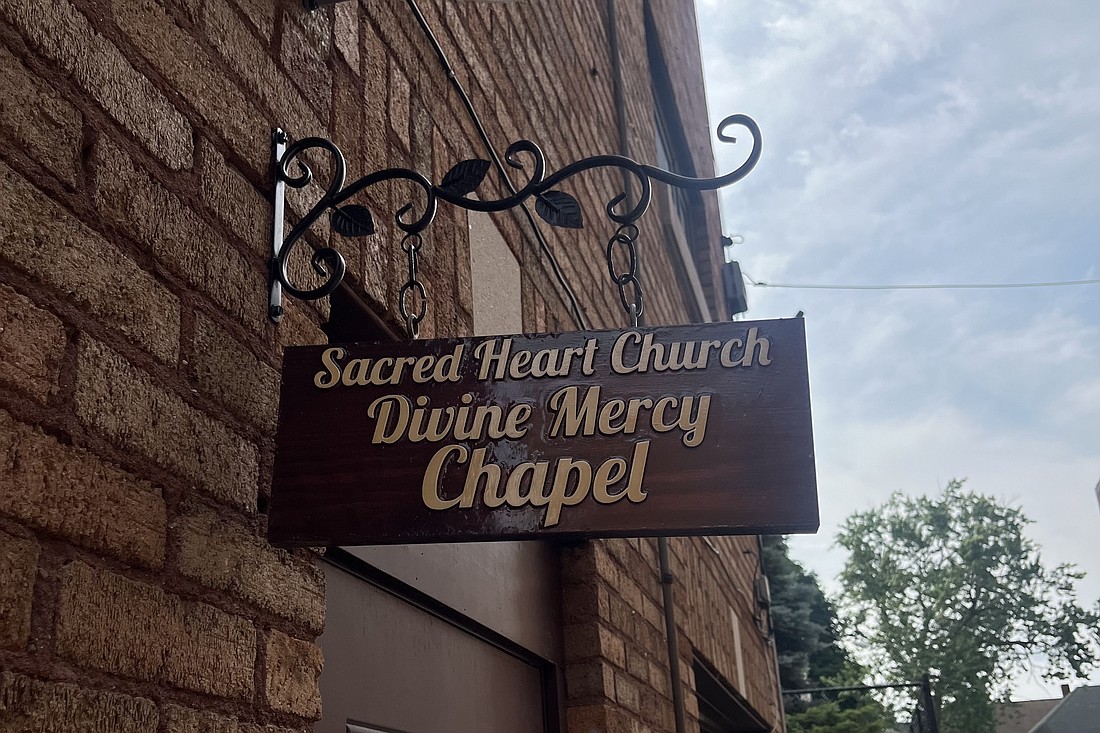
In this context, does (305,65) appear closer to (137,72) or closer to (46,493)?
(137,72)

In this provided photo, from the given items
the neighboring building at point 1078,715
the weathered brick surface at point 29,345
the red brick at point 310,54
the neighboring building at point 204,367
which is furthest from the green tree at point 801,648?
the weathered brick surface at point 29,345

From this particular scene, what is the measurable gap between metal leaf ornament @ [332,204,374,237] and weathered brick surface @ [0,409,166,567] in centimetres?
58

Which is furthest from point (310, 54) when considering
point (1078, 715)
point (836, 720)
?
point (1078, 715)

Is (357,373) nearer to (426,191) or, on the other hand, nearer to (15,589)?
(426,191)

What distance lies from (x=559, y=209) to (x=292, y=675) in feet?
2.71

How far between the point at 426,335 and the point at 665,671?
2.29 metres

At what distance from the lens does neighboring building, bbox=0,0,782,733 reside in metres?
1.12

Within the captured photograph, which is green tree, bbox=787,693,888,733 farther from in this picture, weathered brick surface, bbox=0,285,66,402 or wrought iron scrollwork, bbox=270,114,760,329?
weathered brick surface, bbox=0,285,66,402

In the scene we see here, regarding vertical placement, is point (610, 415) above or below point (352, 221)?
below

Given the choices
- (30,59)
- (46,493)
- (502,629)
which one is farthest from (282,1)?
(502,629)

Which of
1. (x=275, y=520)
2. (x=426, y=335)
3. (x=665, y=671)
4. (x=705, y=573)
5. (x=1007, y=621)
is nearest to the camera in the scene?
(x=275, y=520)

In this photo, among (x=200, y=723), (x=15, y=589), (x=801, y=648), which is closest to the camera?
(x=15, y=589)

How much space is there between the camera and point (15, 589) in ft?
3.38

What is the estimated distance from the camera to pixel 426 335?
2.20 meters
